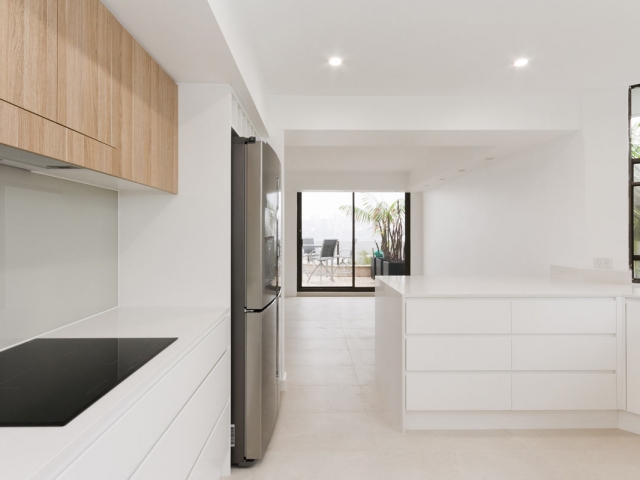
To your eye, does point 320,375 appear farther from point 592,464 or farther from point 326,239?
point 326,239

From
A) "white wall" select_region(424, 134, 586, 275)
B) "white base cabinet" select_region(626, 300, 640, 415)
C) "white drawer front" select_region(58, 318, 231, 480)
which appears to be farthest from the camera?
"white wall" select_region(424, 134, 586, 275)

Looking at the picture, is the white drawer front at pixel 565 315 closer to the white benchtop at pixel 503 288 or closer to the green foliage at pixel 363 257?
the white benchtop at pixel 503 288

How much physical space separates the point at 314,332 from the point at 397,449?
2.99 meters

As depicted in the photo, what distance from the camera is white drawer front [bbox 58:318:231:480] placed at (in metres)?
0.86

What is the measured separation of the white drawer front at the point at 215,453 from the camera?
163 centimetres

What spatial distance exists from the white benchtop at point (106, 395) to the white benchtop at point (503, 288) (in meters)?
1.45

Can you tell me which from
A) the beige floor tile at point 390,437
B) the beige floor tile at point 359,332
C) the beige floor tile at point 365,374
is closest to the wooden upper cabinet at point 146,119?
the beige floor tile at point 390,437

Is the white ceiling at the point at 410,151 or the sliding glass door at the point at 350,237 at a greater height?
the white ceiling at the point at 410,151

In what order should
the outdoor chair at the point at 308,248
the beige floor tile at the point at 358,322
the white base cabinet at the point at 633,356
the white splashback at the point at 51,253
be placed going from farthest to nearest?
the outdoor chair at the point at 308,248, the beige floor tile at the point at 358,322, the white base cabinet at the point at 633,356, the white splashback at the point at 51,253

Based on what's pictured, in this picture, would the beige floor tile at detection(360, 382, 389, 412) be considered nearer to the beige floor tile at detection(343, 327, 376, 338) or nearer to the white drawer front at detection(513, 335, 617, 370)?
the white drawer front at detection(513, 335, 617, 370)

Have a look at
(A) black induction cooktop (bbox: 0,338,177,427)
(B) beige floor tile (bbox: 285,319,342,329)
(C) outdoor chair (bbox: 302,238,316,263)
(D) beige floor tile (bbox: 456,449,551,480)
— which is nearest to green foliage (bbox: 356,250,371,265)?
(C) outdoor chair (bbox: 302,238,316,263)

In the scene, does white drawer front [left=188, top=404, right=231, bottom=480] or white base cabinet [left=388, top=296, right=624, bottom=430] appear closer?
white drawer front [left=188, top=404, right=231, bottom=480]

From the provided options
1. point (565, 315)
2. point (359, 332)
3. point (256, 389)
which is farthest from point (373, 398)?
point (359, 332)

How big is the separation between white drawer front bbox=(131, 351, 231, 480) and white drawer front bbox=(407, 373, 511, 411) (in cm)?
129
